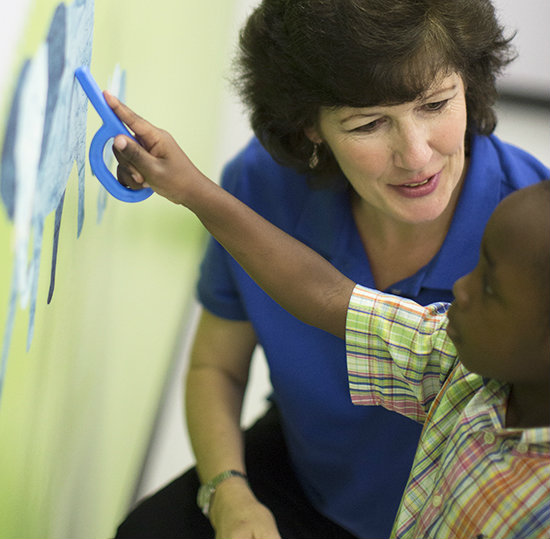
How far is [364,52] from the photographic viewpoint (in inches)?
36.2

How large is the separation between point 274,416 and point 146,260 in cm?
41

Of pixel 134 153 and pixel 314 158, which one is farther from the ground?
pixel 134 153

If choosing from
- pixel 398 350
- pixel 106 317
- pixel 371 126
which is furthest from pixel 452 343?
pixel 106 317

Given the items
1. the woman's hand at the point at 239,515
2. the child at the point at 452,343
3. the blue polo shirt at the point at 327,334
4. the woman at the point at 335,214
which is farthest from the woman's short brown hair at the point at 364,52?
the woman's hand at the point at 239,515

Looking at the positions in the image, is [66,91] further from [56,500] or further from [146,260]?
[146,260]

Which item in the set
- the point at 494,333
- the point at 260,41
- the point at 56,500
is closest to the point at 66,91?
the point at 260,41

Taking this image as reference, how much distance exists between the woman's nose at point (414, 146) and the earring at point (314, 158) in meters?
0.20

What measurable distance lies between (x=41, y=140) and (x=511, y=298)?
44 cm

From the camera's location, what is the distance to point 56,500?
1108 mm

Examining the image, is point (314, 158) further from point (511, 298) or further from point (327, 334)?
point (511, 298)

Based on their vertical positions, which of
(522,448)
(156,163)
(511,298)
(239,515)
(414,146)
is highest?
(156,163)

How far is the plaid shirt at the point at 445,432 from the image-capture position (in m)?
0.73

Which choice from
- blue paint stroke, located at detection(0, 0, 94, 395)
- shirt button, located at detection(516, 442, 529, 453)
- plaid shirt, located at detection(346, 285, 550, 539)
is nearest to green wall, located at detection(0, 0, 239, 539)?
blue paint stroke, located at detection(0, 0, 94, 395)

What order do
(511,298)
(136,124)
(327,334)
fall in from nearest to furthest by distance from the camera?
(511,298)
(136,124)
(327,334)
